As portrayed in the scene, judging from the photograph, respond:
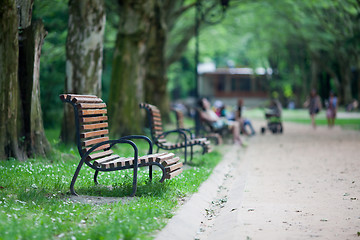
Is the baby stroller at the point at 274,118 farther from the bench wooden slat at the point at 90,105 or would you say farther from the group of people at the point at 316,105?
the bench wooden slat at the point at 90,105

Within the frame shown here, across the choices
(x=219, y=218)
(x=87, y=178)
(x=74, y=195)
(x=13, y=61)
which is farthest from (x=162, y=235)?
(x=13, y=61)

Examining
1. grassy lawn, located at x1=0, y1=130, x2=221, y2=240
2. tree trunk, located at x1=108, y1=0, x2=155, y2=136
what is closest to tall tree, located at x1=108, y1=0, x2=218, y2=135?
tree trunk, located at x1=108, y1=0, x2=155, y2=136

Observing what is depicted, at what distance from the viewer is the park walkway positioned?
5.82m

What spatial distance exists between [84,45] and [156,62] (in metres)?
11.0

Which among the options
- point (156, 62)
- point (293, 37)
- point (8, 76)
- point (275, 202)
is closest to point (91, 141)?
point (275, 202)

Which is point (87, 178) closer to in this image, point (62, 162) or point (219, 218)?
point (62, 162)

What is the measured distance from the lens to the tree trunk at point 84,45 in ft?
43.8

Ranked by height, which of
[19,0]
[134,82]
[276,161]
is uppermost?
[19,0]

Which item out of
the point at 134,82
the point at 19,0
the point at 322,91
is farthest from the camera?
the point at 322,91

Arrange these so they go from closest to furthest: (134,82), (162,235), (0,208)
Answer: (162,235) < (0,208) < (134,82)

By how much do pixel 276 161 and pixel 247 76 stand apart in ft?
220

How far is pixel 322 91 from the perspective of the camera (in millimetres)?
62250

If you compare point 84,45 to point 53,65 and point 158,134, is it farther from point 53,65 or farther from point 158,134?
point 53,65

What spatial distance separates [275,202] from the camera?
7.51 m
